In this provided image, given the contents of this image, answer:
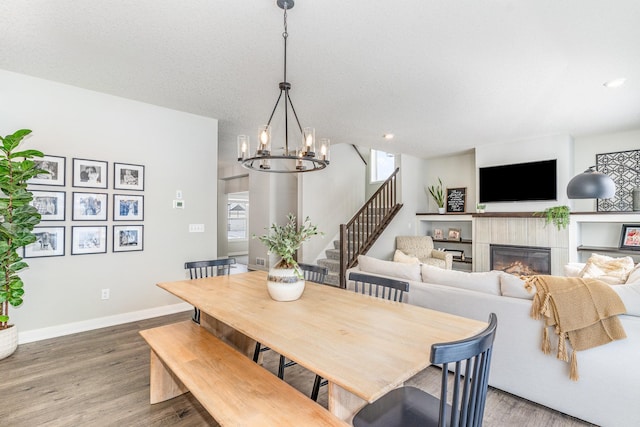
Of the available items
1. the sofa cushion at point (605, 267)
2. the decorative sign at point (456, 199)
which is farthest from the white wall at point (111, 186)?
the decorative sign at point (456, 199)

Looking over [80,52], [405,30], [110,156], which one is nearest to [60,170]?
[110,156]

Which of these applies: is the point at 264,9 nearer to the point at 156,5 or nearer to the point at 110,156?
the point at 156,5

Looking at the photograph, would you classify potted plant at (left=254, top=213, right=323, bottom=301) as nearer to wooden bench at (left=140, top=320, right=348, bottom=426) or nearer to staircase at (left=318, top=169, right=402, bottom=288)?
wooden bench at (left=140, top=320, right=348, bottom=426)

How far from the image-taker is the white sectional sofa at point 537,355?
186cm

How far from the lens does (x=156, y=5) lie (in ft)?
6.83

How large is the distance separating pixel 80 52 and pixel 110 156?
49.9 inches

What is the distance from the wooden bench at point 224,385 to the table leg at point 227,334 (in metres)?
0.22

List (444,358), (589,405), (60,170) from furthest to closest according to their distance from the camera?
(60,170) < (589,405) < (444,358)

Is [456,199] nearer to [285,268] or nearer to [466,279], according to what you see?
[466,279]

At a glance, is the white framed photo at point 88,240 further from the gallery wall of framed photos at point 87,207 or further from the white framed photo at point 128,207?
the white framed photo at point 128,207

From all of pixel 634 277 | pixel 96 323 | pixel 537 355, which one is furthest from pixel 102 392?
pixel 634 277

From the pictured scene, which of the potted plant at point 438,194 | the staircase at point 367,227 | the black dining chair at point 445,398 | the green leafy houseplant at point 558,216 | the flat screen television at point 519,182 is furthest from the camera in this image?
the potted plant at point 438,194

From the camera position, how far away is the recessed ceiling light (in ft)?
10.4

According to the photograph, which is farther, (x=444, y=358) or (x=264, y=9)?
(x=264, y=9)
